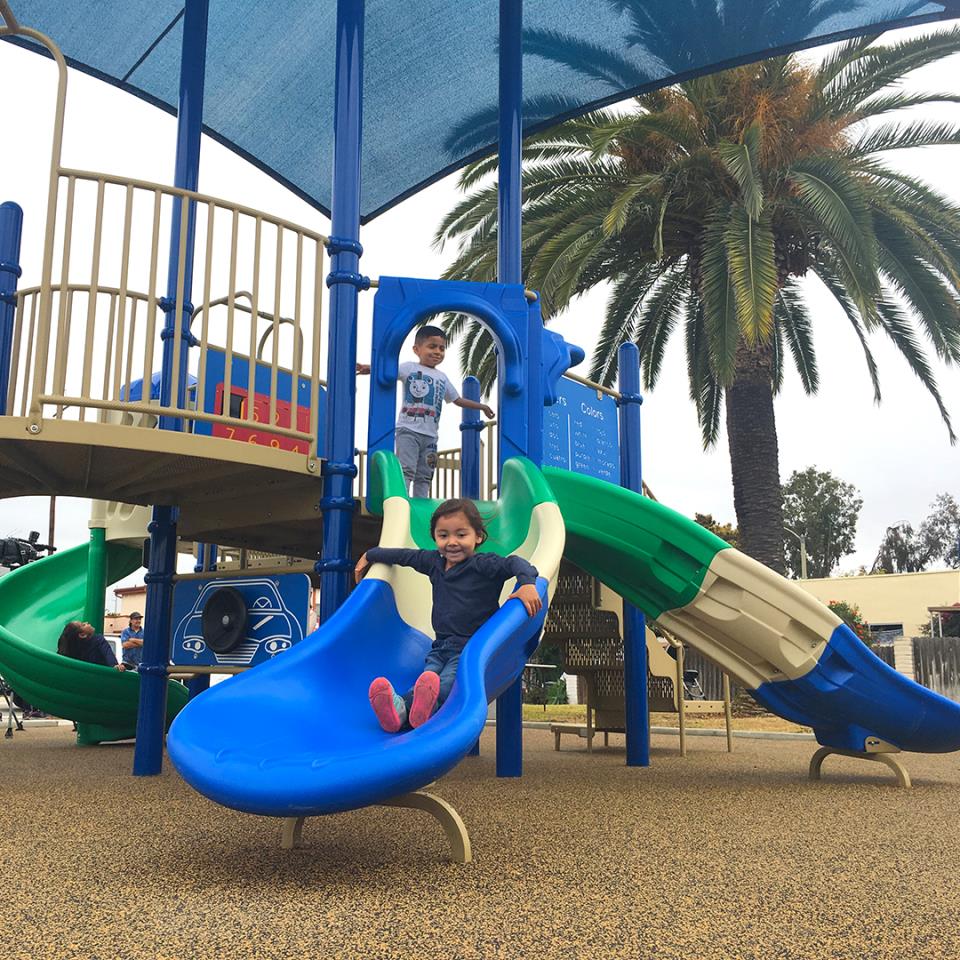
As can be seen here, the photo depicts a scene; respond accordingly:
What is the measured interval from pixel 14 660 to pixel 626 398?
241 inches

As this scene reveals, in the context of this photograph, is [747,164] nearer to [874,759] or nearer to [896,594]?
[874,759]

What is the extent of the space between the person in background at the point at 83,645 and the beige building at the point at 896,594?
3042 centimetres

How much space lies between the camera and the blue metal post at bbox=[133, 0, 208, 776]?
6672 mm

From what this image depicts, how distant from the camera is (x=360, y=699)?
421 cm

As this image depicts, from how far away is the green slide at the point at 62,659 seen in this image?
9.11 metres

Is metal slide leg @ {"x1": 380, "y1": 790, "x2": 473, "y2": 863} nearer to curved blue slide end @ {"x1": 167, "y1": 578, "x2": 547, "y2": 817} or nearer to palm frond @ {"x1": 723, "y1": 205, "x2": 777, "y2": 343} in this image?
curved blue slide end @ {"x1": 167, "y1": 578, "x2": 547, "y2": 817}

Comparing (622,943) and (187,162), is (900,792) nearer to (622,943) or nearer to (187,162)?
(622,943)

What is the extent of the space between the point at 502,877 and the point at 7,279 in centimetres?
492

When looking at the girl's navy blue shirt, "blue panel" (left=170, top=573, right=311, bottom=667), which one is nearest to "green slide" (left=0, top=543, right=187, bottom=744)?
"blue panel" (left=170, top=573, right=311, bottom=667)

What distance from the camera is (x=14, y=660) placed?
9.12m

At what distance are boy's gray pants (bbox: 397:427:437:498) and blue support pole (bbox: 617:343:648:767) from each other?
2528 mm

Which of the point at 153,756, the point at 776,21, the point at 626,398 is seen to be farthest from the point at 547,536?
the point at 776,21

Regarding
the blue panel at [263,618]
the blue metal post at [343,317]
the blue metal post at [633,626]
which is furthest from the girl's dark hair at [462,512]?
the blue metal post at [633,626]

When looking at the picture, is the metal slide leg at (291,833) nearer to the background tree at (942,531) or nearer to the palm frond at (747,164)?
the palm frond at (747,164)
